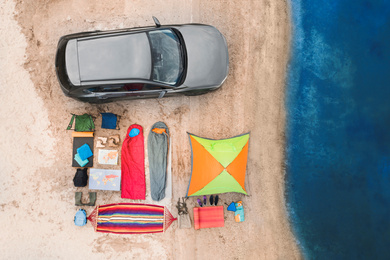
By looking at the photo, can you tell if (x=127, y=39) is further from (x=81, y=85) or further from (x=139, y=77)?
(x=81, y=85)

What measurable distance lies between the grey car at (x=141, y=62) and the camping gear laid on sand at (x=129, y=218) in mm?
2504

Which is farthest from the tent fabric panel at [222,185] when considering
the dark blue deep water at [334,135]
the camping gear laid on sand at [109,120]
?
the camping gear laid on sand at [109,120]

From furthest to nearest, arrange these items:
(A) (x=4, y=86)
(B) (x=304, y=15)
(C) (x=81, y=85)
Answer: (B) (x=304, y=15) → (A) (x=4, y=86) → (C) (x=81, y=85)

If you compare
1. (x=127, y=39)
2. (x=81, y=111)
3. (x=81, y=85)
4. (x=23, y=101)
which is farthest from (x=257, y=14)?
(x=23, y=101)

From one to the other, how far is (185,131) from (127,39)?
2.37 m

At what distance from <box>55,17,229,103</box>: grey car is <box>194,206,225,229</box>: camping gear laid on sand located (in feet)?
9.08

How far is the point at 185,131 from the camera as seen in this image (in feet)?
20.0

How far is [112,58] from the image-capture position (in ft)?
16.7

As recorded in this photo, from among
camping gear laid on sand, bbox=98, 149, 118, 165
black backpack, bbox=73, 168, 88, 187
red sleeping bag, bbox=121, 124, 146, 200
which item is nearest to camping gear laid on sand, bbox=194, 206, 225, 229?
red sleeping bag, bbox=121, 124, 146, 200

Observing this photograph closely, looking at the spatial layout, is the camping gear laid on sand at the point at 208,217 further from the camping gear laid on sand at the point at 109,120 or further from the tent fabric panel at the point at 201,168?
the camping gear laid on sand at the point at 109,120

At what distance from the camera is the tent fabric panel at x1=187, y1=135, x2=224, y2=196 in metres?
5.62

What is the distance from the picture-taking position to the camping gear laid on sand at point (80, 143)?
5848mm

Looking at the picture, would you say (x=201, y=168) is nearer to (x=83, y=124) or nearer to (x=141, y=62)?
(x=141, y=62)

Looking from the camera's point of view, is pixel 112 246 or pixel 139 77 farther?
pixel 112 246
